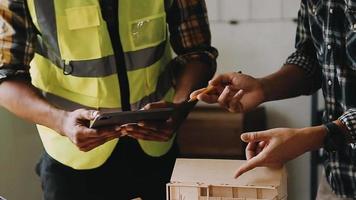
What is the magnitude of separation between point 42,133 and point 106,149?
0.58ft

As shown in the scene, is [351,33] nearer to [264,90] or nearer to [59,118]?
[264,90]

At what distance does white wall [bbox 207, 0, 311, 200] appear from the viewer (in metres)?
2.38

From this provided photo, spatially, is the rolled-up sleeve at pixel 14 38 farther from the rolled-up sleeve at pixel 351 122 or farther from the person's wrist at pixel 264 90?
the rolled-up sleeve at pixel 351 122

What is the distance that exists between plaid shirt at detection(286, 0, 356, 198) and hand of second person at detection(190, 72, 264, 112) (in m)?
0.15

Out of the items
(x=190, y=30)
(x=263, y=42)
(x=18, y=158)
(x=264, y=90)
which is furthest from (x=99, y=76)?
(x=263, y=42)

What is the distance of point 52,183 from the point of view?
1474 millimetres

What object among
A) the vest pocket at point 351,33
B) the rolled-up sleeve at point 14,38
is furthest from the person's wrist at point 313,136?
the rolled-up sleeve at point 14,38

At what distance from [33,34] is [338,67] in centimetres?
68

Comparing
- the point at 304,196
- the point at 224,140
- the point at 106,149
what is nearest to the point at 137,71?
the point at 106,149

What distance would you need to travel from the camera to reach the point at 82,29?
141 cm

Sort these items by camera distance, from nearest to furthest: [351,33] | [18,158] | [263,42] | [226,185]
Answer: [226,185]
[351,33]
[18,158]
[263,42]

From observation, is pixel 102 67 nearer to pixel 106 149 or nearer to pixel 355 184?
pixel 106 149

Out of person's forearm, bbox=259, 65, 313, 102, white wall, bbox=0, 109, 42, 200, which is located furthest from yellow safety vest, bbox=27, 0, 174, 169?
white wall, bbox=0, 109, 42, 200

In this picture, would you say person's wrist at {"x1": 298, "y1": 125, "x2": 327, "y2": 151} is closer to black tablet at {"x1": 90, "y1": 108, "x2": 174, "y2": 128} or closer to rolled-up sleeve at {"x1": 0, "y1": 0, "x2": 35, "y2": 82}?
black tablet at {"x1": 90, "y1": 108, "x2": 174, "y2": 128}
